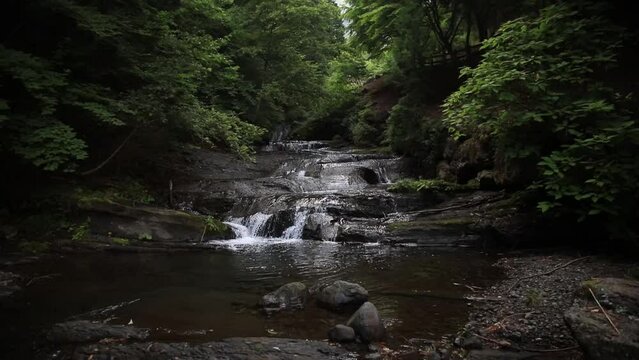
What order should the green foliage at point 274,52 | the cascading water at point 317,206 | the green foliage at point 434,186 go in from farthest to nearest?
the green foliage at point 274,52 < the green foliage at point 434,186 < the cascading water at point 317,206

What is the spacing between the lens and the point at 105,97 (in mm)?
9391

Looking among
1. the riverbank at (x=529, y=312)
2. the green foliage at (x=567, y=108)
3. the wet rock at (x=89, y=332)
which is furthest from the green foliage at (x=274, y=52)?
the wet rock at (x=89, y=332)

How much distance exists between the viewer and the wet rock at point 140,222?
9.95 m

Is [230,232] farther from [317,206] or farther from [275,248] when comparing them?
[317,206]

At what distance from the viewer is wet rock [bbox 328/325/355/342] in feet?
15.8

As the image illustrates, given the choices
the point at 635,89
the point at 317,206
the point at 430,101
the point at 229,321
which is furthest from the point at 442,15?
the point at 229,321

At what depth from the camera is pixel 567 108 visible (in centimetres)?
686

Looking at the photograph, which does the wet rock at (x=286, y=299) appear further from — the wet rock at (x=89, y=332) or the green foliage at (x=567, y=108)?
the green foliage at (x=567, y=108)

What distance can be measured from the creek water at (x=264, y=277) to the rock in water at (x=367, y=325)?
0.21 m

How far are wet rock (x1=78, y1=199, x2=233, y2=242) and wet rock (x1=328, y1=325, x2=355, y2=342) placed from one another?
6523 mm

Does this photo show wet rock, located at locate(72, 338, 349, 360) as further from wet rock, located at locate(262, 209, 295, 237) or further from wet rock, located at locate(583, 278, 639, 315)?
wet rock, located at locate(262, 209, 295, 237)

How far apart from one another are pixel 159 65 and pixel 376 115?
1407cm

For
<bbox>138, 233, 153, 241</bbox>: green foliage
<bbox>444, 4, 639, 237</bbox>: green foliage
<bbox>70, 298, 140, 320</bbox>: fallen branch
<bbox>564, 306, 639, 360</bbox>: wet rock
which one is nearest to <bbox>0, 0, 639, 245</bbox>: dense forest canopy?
<bbox>444, 4, 639, 237</bbox>: green foliage

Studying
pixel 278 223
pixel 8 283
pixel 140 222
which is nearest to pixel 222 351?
pixel 8 283
